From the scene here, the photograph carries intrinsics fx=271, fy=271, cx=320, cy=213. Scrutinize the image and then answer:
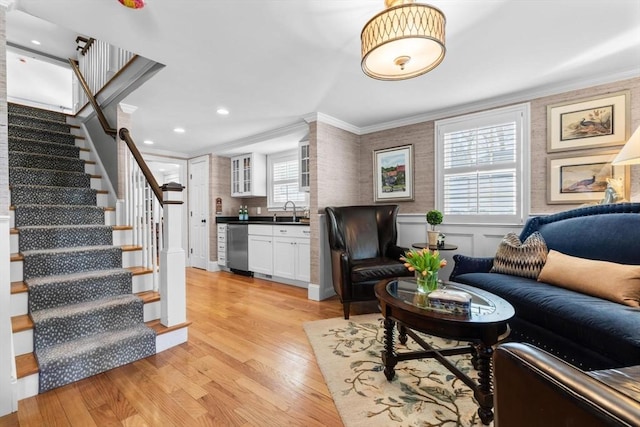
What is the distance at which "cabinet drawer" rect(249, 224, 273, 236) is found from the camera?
4364mm

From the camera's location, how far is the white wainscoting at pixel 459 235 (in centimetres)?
310

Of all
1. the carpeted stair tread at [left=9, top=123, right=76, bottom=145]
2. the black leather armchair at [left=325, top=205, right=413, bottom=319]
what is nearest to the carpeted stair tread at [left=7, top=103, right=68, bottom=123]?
the carpeted stair tread at [left=9, top=123, right=76, bottom=145]

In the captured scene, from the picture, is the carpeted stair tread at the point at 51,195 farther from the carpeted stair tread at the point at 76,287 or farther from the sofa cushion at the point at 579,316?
the sofa cushion at the point at 579,316

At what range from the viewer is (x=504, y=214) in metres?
3.05

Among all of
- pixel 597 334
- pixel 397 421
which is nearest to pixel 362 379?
pixel 397 421

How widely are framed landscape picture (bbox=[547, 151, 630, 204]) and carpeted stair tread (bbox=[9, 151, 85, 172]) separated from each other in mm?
5303

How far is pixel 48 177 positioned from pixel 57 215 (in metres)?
0.68

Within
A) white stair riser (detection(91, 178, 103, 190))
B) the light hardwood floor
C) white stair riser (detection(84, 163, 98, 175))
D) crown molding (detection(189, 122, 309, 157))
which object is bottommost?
the light hardwood floor

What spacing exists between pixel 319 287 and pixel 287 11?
9.25 ft

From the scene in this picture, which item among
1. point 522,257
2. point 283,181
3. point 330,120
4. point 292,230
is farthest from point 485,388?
point 283,181

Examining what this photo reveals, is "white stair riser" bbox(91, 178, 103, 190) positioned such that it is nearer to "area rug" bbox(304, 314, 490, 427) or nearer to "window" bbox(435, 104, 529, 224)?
"area rug" bbox(304, 314, 490, 427)

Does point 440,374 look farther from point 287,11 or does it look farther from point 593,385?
point 287,11

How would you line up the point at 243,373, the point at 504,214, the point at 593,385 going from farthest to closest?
1. the point at 504,214
2. the point at 243,373
3. the point at 593,385

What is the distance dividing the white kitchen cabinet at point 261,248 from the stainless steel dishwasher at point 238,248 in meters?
0.12
